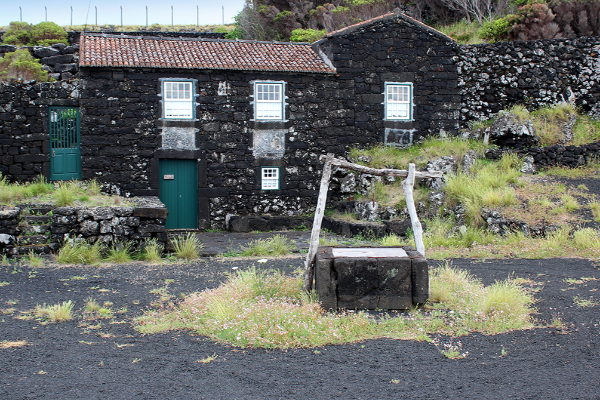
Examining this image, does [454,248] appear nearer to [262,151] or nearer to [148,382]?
[262,151]

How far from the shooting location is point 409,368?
5234mm

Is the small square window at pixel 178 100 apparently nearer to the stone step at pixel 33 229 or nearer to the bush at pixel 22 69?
the stone step at pixel 33 229

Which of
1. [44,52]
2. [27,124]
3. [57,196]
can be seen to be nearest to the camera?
[57,196]

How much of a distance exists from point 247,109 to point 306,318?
10900 millimetres

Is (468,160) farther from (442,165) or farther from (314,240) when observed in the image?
(314,240)

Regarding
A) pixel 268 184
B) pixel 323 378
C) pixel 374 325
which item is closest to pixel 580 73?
pixel 268 184

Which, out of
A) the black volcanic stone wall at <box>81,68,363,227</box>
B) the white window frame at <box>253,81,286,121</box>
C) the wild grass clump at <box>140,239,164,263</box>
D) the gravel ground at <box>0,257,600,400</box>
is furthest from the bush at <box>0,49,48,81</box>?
the gravel ground at <box>0,257,600,400</box>

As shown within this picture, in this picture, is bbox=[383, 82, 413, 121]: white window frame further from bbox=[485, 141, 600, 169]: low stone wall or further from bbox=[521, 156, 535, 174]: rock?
bbox=[521, 156, 535, 174]: rock

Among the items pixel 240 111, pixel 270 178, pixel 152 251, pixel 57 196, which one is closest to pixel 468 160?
pixel 270 178

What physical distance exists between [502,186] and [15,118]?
13.9 metres

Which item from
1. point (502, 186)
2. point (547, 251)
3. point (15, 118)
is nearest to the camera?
point (547, 251)

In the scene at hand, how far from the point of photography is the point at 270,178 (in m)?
16.6

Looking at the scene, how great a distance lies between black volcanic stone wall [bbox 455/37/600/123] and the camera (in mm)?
18484

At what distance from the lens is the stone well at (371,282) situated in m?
6.93
